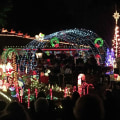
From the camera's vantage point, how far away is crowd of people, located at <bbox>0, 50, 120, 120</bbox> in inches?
89.8

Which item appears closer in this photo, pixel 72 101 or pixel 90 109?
pixel 90 109

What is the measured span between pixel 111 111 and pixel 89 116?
187cm

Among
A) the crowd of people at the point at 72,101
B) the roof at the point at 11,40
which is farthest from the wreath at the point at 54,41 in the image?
the roof at the point at 11,40

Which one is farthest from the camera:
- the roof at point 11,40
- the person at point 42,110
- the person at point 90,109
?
the roof at point 11,40

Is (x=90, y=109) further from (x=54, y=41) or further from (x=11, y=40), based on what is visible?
(x=11, y=40)

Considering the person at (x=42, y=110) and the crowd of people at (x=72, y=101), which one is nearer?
the crowd of people at (x=72, y=101)

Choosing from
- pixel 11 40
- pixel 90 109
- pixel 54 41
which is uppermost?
pixel 11 40

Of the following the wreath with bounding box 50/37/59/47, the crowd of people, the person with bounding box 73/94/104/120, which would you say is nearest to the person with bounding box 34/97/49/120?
the crowd of people

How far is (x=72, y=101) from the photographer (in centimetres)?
500

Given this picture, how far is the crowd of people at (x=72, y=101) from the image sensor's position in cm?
228

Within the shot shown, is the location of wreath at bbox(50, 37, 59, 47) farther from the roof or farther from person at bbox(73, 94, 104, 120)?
the roof

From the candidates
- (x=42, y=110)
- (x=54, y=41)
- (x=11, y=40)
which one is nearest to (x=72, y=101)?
(x=42, y=110)

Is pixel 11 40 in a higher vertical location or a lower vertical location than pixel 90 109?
higher

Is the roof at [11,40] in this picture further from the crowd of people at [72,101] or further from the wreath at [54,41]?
the wreath at [54,41]
